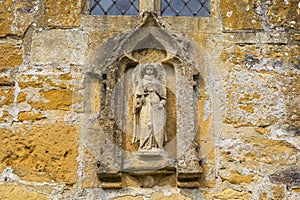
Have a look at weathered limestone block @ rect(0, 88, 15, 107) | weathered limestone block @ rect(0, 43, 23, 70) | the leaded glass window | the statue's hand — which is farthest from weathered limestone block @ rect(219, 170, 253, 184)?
weathered limestone block @ rect(0, 43, 23, 70)

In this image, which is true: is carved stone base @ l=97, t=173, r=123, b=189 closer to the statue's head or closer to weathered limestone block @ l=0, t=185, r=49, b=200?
weathered limestone block @ l=0, t=185, r=49, b=200

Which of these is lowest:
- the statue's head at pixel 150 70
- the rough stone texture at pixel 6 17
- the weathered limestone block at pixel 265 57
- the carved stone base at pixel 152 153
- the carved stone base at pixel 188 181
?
the carved stone base at pixel 188 181

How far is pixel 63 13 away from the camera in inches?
198

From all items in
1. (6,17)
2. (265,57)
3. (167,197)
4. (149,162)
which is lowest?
(167,197)

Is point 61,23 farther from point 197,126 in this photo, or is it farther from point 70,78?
point 197,126

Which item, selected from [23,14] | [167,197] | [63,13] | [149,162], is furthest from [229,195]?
[23,14]

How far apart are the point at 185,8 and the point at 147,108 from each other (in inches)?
42.8

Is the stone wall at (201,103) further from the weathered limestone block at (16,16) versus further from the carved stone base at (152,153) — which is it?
the carved stone base at (152,153)

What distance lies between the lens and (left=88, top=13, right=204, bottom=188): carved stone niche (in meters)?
4.42

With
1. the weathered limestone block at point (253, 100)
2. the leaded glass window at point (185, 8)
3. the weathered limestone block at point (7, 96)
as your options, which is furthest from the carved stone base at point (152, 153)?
the leaded glass window at point (185, 8)

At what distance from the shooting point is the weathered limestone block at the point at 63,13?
4.98 meters

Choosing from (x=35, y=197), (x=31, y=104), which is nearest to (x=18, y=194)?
(x=35, y=197)

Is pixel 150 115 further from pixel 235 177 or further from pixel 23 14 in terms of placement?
pixel 23 14

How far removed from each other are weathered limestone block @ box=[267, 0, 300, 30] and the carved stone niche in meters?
0.71
